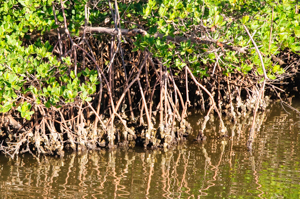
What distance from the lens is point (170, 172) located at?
462cm

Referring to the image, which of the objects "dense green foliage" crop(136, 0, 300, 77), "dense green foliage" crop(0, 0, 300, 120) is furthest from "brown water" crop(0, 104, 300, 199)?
"dense green foliage" crop(136, 0, 300, 77)

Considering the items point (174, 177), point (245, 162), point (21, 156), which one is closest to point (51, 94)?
point (21, 156)

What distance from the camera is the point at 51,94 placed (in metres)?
4.30

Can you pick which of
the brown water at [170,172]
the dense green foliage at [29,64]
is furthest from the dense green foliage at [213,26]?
the brown water at [170,172]

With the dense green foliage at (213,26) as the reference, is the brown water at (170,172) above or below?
below

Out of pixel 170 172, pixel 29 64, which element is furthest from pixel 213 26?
pixel 29 64

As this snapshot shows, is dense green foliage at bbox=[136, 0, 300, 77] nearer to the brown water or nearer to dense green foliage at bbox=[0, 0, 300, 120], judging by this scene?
dense green foliage at bbox=[0, 0, 300, 120]

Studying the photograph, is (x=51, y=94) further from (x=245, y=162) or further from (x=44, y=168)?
(x=245, y=162)

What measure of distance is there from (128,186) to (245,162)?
5.25 ft

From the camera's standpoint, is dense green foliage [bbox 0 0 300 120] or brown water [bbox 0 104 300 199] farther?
dense green foliage [bbox 0 0 300 120]

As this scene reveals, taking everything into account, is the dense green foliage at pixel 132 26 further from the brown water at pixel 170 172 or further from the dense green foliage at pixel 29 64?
the brown water at pixel 170 172

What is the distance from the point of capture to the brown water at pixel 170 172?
3.98m

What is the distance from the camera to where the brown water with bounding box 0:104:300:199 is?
3982mm

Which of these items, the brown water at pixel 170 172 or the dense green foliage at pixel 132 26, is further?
the dense green foliage at pixel 132 26
